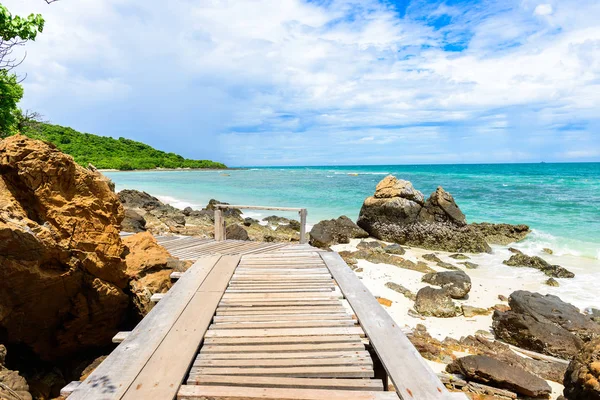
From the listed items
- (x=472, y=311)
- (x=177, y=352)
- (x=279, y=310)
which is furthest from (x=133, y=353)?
(x=472, y=311)

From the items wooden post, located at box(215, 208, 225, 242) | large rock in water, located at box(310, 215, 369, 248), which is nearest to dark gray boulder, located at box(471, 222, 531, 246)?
large rock in water, located at box(310, 215, 369, 248)

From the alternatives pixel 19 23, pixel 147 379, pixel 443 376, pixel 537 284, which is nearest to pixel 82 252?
pixel 147 379

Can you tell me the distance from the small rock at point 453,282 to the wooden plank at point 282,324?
6124mm

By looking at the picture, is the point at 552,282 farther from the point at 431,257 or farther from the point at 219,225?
the point at 219,225

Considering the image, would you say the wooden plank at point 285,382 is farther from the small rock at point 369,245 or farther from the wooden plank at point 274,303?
the small rock at point 369,245

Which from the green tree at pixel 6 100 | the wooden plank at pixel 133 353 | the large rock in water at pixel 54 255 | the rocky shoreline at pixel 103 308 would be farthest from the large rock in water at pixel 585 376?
the green tree at pixel 6 100

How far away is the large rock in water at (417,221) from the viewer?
14712 mm

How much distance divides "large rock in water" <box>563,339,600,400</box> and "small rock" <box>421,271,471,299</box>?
4.52 m

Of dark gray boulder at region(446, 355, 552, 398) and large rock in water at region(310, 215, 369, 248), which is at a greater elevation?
large rock in water at region(310, 215, 369, 248)

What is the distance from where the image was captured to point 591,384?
3.88 m

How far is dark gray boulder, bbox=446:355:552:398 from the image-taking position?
4821mm

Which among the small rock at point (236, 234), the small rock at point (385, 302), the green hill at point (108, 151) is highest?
the green hill at point (108, 151)

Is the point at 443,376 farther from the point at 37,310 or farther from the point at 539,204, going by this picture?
the point at 539,204

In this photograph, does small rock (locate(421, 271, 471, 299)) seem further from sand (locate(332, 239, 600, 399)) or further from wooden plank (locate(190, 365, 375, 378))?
wooden plank (locate(190, 365, 375, 378))
